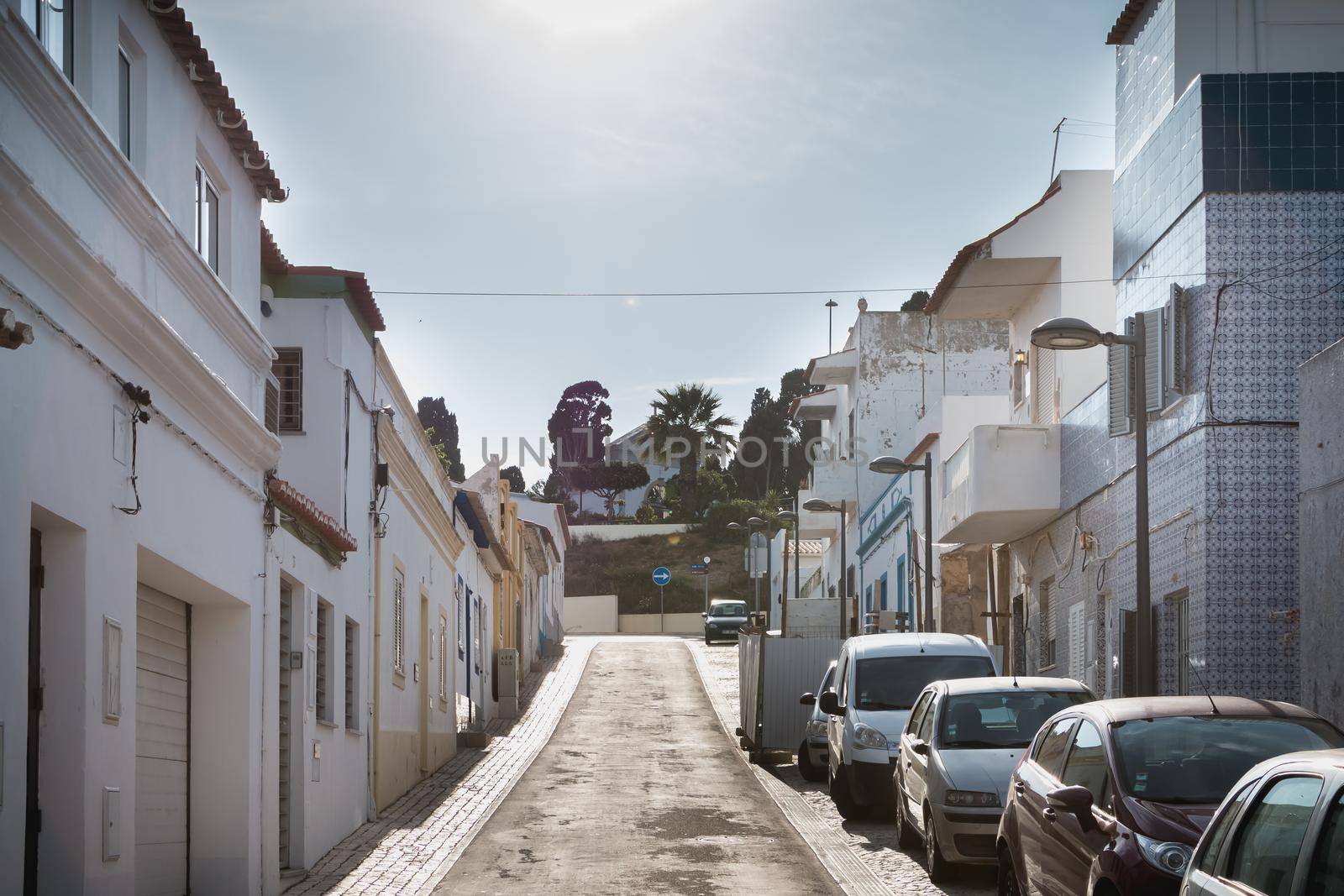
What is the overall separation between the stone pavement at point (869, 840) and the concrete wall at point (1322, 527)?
3.21m

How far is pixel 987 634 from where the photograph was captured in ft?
101

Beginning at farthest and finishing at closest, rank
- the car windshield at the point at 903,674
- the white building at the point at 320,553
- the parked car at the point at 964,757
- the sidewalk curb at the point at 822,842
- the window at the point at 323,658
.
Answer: the car windshield at the point at 903,674 → the window at the point at 323,658 → the white building at the point at 320,553 → the sidewalk curb at the point at 822,842 → the parked car at the point at 964,757

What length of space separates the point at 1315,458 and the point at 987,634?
678 inches

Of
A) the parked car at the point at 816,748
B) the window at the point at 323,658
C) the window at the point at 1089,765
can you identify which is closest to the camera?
the window at the point at 1089,765

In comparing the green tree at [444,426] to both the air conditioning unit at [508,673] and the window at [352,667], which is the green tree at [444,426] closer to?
the air conditioning unit at [508,673]

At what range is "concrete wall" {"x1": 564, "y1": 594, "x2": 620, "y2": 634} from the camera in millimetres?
72688

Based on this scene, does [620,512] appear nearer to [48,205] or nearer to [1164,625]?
[1164,625]

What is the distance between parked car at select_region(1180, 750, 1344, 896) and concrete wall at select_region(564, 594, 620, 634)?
6665 cm

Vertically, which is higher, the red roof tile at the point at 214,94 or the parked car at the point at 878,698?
the red roof tile at the point at 214,94

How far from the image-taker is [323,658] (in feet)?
53.8

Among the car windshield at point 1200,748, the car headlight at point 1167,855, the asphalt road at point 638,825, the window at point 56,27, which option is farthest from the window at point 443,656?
the car headlight at point 1167,855

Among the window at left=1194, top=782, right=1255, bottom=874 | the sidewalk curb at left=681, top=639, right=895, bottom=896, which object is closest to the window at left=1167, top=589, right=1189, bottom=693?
the sidewalk curb at left=681, top=639, right=895, bottom=896

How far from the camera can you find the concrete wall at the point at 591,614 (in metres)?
72.7

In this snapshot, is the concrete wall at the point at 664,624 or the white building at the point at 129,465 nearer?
the white building at the point at 129,465
